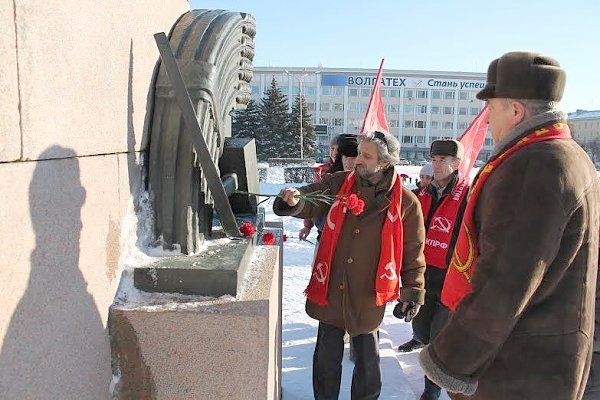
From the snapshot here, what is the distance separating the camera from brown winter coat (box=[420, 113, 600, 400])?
4.89 ft

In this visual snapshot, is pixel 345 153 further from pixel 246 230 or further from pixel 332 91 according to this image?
pixel 332 91

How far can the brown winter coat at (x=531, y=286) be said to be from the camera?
149 centimetres

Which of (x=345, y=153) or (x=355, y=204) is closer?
(x=355, y=204)

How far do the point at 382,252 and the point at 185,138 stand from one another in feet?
3.98

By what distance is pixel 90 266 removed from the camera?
176 cm

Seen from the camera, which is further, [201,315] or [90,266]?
[201,315]

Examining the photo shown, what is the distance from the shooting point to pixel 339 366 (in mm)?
2855

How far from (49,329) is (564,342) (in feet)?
5.31

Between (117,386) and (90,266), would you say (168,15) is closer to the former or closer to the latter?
(90,266)

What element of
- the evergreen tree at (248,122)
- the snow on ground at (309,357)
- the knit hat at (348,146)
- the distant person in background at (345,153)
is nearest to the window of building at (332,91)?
the evergreen tree at (248,122)

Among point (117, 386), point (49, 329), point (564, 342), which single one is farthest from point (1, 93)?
point (564, 342)

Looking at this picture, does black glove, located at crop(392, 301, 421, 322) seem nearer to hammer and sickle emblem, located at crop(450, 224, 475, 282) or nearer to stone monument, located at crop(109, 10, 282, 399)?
stone monument, located at crop(109, 10, 282, 399)

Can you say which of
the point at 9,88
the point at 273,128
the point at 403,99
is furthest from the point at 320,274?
the point at 403,99

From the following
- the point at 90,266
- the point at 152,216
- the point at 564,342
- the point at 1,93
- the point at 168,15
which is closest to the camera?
the point at 1,93
